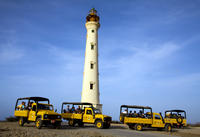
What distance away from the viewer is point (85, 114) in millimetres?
19125

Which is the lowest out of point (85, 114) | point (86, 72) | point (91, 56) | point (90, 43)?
point (85, 114)

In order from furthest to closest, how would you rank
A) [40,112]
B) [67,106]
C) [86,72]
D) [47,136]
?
[86,72] → [67,106] → [40,112] → [47,136]

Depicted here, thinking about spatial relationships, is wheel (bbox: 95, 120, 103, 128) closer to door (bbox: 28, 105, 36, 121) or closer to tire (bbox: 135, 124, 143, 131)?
tire (bbox: 135, 124, 143, 131)

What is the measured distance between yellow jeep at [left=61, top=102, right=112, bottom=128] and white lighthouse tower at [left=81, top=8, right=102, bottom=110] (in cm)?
931

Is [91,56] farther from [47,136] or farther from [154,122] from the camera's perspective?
[47,136]

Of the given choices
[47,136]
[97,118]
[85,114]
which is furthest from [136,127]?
[47,136]

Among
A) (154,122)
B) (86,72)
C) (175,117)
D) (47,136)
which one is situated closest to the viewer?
(47,136)

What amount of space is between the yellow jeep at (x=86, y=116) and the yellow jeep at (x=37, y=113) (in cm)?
320

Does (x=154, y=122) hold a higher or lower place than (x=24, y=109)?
lower

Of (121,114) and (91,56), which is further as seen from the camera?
(91,56)

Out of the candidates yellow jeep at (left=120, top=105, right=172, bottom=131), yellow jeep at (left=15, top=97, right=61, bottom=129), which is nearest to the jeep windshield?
yellow jeep at (left=15, top=97, right=61, bottom=129)

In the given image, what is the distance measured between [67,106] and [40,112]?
5679 millimetres

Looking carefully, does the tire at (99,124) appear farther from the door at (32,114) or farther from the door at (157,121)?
the door at (32,114)

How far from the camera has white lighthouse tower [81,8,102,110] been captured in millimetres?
30141
